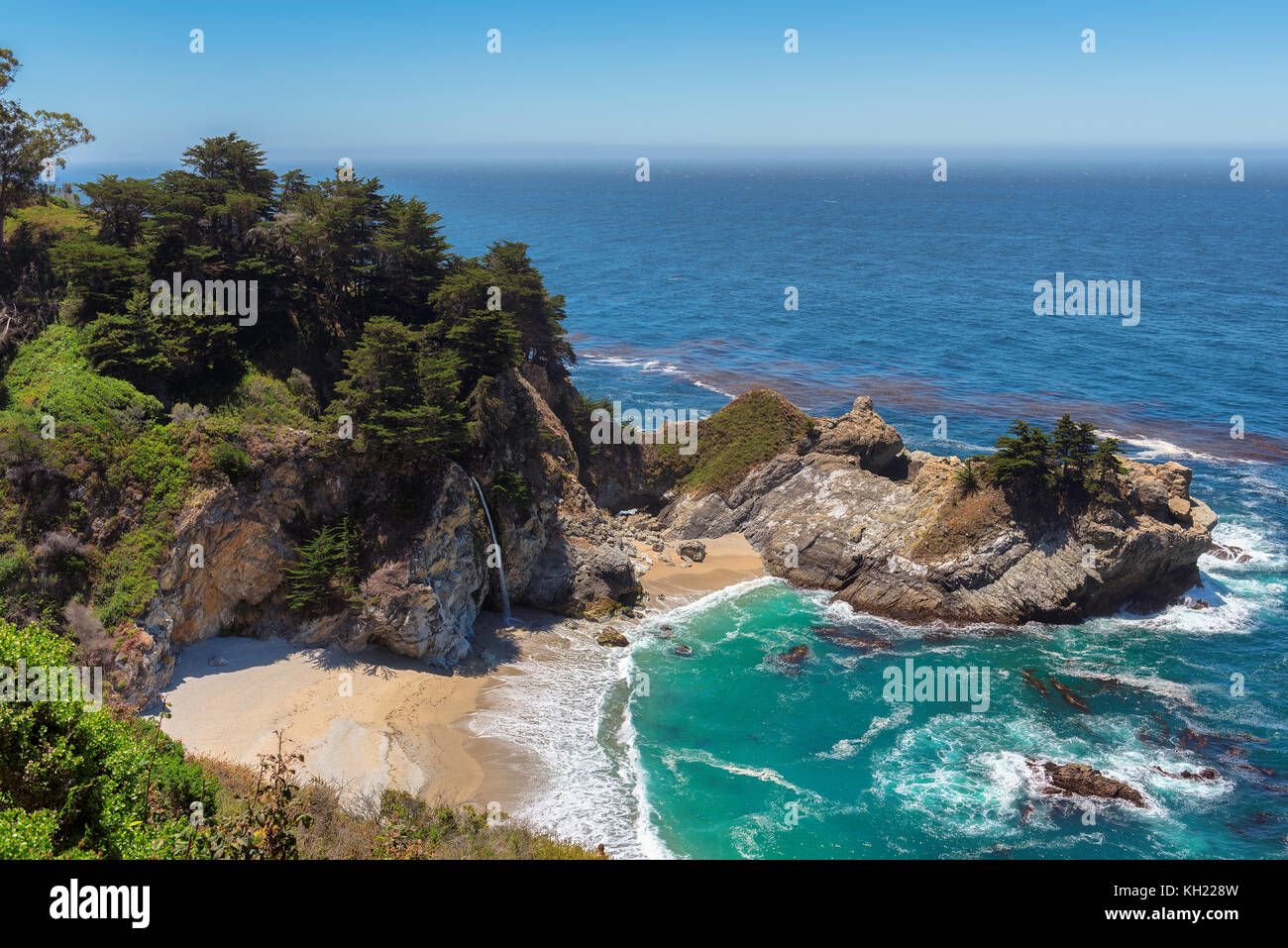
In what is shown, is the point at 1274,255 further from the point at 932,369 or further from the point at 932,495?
the point at 932,495

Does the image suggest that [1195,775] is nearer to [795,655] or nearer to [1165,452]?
[795,655]

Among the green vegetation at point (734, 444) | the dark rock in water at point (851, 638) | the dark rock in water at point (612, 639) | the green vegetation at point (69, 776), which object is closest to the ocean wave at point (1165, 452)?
the green vegetation at point (734, 444)

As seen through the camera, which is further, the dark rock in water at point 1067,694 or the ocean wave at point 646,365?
the ocean wave at point 646,365

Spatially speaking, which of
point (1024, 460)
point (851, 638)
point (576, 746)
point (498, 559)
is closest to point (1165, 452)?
point (1024, 460)

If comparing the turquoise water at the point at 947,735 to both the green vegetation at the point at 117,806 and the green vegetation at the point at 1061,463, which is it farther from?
the green vegetation at the point at 117,806

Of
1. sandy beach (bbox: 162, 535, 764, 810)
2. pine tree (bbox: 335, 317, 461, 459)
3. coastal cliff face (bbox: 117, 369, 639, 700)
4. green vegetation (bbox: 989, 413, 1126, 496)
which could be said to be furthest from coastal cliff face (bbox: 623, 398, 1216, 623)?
pine tree (bbox: 335, 317, 461, 459)

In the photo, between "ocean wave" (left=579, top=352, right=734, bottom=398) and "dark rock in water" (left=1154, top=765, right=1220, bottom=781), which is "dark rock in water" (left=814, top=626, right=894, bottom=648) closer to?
"dark rock in water" (left=1154, top=765, right=1220, bottom=781)
